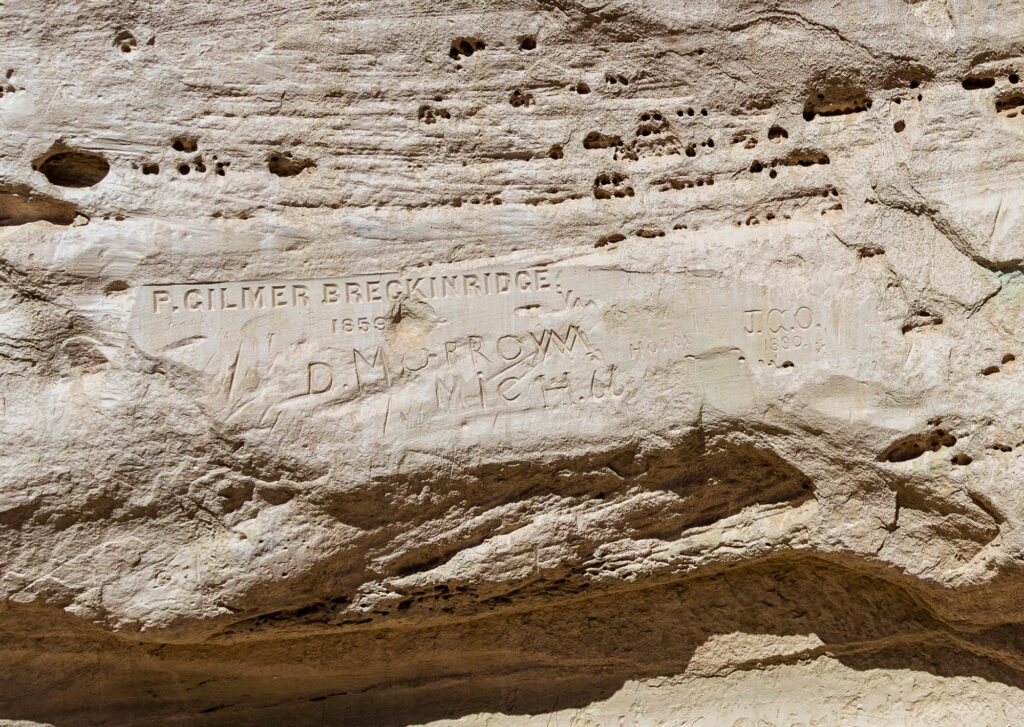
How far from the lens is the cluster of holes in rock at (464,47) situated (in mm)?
2643

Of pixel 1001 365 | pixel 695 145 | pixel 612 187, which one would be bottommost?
pixel 1001 365

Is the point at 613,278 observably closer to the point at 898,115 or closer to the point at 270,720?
the point at 898,115

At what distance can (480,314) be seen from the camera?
8.50 ft

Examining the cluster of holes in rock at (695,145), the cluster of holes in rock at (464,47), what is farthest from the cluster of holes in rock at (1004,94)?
the cluster of holes in rock at (464,47)

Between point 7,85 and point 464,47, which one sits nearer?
point 7,85

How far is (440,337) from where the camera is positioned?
257cm

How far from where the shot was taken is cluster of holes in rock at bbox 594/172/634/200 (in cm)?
268

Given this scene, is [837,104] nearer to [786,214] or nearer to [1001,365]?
[786,214]

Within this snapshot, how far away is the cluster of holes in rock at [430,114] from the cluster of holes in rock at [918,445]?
5.08 ft

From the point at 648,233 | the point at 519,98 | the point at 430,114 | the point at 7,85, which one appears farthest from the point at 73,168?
the point at 648,233

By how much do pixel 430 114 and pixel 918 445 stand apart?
1.64 metres

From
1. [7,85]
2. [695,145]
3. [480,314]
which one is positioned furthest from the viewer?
[695,145]

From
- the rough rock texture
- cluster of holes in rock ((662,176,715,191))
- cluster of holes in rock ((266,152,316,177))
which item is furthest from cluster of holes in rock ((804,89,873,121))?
cluster of holes in rock ((266,152,316,177))

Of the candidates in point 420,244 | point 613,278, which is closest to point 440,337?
point 420,244
